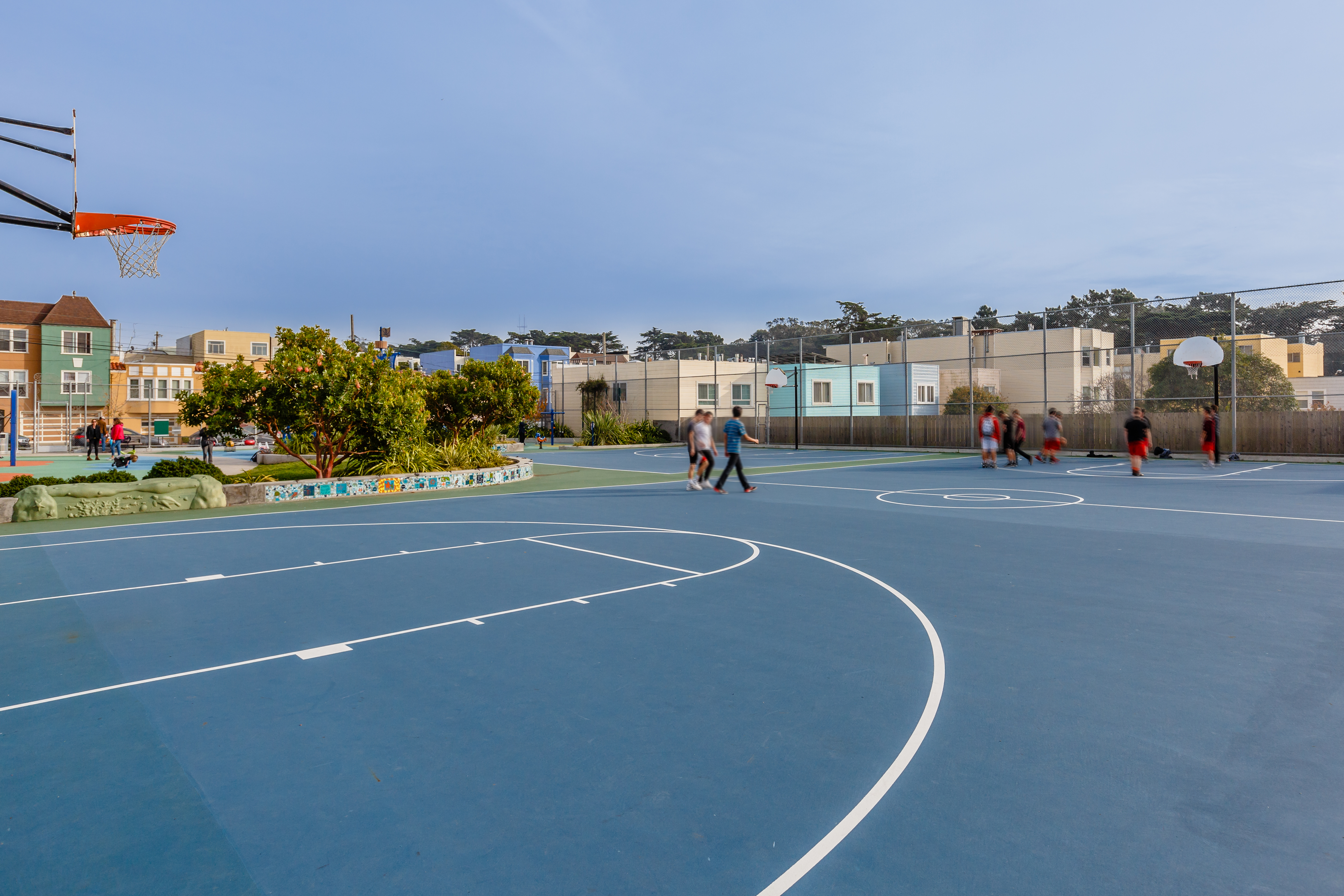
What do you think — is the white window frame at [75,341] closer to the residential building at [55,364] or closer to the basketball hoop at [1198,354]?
the residential building at [55,364]

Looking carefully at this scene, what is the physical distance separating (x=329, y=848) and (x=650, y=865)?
1.27m

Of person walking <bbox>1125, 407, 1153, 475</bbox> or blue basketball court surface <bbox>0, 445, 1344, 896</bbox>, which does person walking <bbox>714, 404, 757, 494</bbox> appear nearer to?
blue basketball court surface <bbox>0, 445, 1344, 896</bbox>

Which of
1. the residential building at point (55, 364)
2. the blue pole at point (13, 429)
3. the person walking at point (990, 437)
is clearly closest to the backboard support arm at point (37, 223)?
the blue pole at point (13, 429)

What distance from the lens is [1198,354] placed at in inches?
961

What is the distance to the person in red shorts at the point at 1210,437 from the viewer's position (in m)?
21.3

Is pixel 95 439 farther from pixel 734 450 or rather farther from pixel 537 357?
pixel 537 357

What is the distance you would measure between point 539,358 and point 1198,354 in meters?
37.3

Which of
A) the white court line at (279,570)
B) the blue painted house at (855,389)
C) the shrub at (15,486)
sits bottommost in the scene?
the white court line at (279,570)

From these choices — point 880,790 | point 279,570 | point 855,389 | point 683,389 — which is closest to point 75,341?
point 683,389

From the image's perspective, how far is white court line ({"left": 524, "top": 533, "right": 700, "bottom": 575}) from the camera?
850cm

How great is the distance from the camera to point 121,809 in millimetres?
3496

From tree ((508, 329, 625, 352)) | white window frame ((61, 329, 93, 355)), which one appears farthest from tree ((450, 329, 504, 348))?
white window frame ((61, 329, 93, 355))

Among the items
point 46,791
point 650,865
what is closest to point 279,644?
point 46,791

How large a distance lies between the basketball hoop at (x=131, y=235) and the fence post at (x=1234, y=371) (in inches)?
1091
